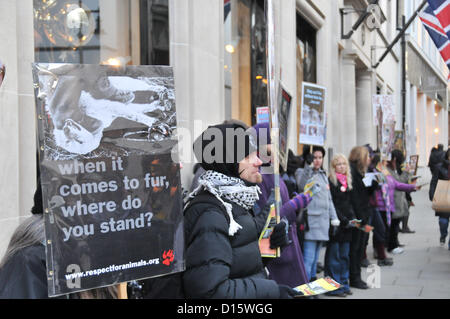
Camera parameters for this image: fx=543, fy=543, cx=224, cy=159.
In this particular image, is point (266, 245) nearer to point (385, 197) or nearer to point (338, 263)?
point (338, 263)

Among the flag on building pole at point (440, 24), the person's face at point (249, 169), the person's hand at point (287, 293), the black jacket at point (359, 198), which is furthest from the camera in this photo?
the black jacket at point (359, 198)

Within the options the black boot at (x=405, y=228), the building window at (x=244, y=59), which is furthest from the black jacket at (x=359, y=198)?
the black boot at (x=405, y=228)

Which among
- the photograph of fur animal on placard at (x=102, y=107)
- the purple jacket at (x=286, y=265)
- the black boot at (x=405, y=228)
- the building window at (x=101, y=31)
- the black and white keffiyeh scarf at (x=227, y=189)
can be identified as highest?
the building window at (x=101, y=31)

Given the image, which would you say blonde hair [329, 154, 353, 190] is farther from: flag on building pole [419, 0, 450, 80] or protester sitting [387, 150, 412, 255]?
protester sitting [387, 150, 412, 255]

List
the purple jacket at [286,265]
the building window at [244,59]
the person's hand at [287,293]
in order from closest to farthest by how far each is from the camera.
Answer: the person's hand at [287,293]
the purple jacket at [286,265]
the building window at [244,59]

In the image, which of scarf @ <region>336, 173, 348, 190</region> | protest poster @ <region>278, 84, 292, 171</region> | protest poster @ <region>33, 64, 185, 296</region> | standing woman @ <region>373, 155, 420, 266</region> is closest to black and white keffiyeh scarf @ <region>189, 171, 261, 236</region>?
protest poster @ <region>33, 64, 185, 296</region>

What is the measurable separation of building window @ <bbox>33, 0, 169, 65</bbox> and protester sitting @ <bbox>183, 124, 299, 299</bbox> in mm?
3042

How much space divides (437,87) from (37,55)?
4871 cm

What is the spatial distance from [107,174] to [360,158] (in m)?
6.24

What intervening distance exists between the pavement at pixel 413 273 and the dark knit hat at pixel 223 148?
15.4ft

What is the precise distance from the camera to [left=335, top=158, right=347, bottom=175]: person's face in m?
7.41

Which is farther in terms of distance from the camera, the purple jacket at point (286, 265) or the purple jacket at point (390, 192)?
the purple jacket at point (390, 192)

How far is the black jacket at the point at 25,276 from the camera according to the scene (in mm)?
2078

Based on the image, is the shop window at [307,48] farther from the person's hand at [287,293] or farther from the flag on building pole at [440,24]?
the person's hand at [287,293]
